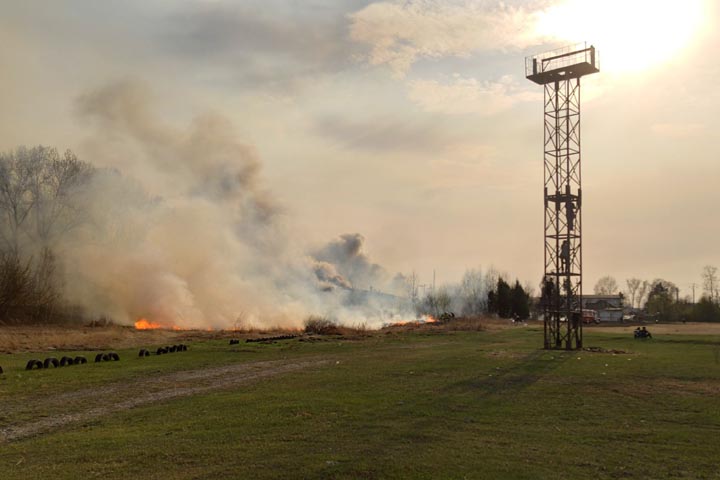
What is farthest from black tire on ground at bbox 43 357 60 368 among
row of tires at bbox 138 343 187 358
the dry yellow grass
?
the dry yellow grass

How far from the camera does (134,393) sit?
22.3 m

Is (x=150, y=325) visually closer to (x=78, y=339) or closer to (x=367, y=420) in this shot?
A: (x=78, y=339)

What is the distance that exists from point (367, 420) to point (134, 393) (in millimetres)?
11072

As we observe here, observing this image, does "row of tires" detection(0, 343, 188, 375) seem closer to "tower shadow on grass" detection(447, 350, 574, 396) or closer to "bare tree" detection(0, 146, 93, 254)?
"tower shadow on grass" detection(447, 350, 574, 396)

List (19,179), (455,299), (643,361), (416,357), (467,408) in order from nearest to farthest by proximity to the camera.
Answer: (467,408)
(643,361)
(416,357)
(19,179)
(455,299)

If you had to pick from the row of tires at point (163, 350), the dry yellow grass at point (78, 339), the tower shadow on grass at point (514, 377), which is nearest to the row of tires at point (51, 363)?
the row of tires at point (163, 350)

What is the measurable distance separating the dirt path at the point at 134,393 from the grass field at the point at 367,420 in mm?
86

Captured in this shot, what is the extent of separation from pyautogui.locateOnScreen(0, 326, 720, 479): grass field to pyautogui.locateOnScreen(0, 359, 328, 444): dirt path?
86mm

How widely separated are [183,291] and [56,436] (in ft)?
202

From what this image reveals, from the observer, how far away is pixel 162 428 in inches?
611

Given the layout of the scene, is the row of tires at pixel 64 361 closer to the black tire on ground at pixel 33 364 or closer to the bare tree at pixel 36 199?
the black tire on ground at pixel 33 364

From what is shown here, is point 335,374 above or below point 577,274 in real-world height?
below

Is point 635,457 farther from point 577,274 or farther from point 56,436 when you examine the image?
point 577,274

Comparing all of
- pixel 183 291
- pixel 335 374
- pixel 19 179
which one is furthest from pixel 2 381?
pixel 19 179
